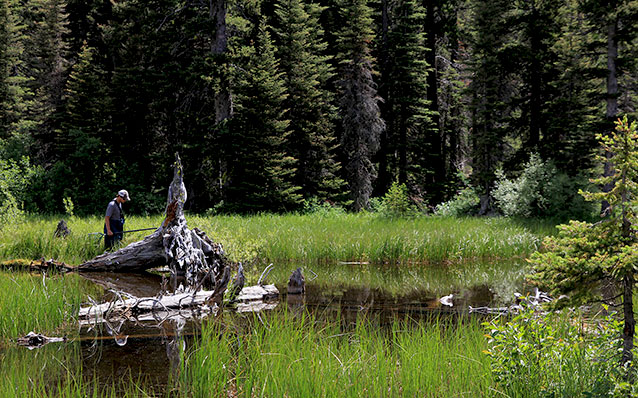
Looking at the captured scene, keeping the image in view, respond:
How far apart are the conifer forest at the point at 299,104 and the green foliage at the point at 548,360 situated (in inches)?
723

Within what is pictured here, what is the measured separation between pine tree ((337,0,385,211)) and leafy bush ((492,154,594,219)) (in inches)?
356

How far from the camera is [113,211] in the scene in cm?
1358

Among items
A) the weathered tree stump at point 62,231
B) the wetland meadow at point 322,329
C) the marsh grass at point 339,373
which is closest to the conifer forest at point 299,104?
the wetland meadow at point 322,329

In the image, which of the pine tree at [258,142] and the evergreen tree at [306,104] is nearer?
the pine tree at [258,142]

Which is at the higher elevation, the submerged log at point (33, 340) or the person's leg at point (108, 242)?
the person's leg at point (108, 242)

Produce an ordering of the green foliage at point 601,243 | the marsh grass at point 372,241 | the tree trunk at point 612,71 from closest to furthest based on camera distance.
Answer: the green foliage at point 601,243
the marsh grass at point 372,241
the tree trunk at point 612,71

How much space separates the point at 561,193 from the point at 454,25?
16.8 m

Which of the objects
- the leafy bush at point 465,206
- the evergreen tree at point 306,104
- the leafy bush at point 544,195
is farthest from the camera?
the evergreen tree at point 306,104

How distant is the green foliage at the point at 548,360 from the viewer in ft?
13.0

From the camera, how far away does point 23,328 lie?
718 centimetres

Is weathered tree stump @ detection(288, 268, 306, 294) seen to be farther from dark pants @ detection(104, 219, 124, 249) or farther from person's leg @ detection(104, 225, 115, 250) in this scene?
person's leg @ detection(104, 225, 115, 250)

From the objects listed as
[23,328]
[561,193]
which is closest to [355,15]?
[561,193]

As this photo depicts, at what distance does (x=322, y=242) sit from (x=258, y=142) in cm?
1091

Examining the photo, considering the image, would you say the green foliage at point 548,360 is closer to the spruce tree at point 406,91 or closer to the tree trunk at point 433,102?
the spruce tree at point 406,91
